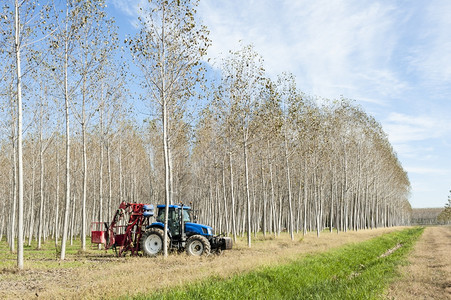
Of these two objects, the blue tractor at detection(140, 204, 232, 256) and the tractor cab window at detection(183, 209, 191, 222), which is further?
the tractor cab window at detection(183, 209, 191, 222)

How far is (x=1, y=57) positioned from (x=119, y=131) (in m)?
14.5

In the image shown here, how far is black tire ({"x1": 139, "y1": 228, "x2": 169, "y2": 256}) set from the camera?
18922mm

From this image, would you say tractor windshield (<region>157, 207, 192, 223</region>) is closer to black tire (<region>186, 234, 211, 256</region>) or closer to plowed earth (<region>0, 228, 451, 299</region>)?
black tire (<region>186, 234, 211, 256</region>)

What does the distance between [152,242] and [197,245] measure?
7.62 feet

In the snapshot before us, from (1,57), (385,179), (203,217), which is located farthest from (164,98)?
(385,179)

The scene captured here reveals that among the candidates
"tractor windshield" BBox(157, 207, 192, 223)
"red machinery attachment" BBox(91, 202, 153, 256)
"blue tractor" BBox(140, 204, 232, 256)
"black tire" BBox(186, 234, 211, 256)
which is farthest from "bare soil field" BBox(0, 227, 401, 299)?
"tractor windshield" BBox(157, 207, 192, 223)

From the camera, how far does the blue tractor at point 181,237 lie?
62.2ft

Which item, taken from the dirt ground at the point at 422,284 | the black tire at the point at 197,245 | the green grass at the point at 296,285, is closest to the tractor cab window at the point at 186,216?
the black tire at the point at 197,245

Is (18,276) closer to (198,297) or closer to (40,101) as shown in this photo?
(198,297)

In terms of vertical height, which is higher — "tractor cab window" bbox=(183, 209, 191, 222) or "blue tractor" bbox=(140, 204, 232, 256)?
"tractor cab window" bbox=(183, 209, 191, 222)

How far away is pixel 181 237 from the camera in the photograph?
19.5m

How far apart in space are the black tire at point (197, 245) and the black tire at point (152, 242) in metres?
1.42

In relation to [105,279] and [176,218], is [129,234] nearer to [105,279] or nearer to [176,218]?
[176,218]

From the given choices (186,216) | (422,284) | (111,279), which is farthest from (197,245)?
(422,284)
